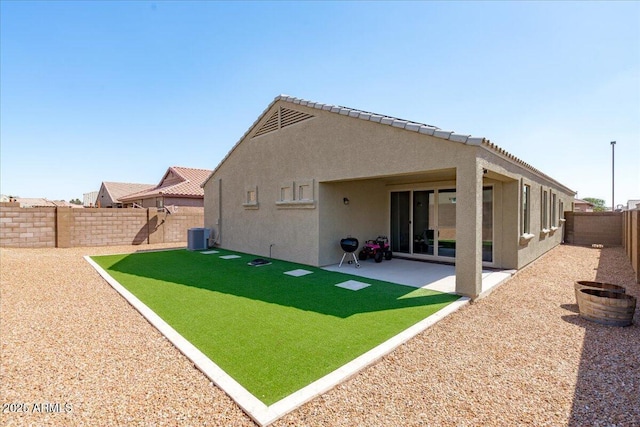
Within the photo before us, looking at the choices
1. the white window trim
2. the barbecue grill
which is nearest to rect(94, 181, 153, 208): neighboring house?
the white window trim

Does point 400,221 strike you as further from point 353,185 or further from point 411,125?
point 411,125

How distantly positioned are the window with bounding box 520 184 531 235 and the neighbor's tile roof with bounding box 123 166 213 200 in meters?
21.9

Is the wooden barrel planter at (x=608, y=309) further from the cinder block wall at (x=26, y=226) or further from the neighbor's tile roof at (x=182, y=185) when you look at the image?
the neighbor's tile roof at (x=182, y=185)

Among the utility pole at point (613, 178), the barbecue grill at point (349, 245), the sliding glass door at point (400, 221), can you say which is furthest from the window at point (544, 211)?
the utility pole at point (613, 178)

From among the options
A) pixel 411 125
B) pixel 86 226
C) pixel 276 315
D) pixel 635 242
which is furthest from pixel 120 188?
pixel 635 242

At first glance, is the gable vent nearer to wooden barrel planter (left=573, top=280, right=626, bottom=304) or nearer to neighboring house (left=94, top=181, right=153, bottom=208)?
wooden barrel planter (left=573, top=280, right=626, bottom=304)

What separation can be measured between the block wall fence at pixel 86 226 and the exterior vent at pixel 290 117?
1250 cm

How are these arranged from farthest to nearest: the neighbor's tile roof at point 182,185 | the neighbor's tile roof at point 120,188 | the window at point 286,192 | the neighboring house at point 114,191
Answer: the neighbor's tile roof at point 120,188, the neighboring house at point 114,191, the neighbor's tile roof at point 182,185, the window at point 286,192

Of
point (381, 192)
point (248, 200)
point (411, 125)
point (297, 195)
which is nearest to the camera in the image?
point (411, 125)

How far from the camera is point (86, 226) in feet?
55.1

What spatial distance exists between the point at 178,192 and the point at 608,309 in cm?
2744

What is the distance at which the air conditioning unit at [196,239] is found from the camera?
15.9 meters

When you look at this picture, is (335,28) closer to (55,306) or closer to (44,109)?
(55,306)

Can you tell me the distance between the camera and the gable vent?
11219 millimetres
